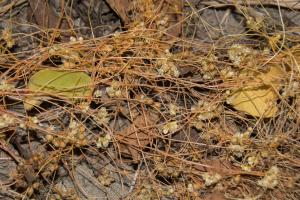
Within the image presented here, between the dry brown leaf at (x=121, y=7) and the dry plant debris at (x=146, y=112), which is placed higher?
the dry brown leaf at (x=121, y=7)

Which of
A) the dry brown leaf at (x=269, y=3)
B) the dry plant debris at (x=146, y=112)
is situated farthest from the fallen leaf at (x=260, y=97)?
the dry brown leaf at (x=269, y=3)

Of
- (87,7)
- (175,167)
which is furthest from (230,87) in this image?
(87,7)

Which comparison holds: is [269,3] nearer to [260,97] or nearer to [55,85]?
[260,97]

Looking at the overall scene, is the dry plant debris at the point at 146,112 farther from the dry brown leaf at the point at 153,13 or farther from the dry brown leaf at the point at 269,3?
the dry brown leaf at the point at 269,3

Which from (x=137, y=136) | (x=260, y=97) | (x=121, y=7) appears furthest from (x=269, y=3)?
(x=137, y=136)

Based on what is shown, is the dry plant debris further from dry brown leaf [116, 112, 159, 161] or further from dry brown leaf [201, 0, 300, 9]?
dry brown leaf [201, 0, 300, 9]

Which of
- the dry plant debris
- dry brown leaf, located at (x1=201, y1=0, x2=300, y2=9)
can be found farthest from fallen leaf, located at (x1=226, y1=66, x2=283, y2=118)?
dry brown leaf, located at (x1=201, y1=0, x2=300, y2=9)
